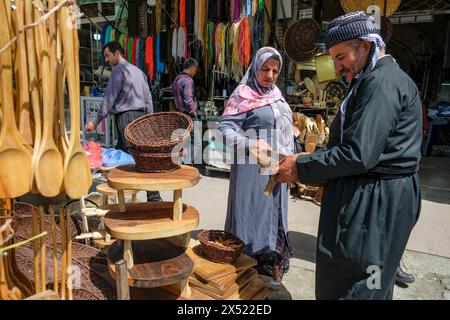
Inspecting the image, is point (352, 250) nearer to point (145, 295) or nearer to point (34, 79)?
point (145, 295)

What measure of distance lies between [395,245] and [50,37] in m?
1.58

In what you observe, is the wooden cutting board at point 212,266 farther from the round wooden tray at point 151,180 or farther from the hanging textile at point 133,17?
the hanging textile at point 133,17

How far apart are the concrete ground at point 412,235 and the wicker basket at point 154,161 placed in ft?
4.92

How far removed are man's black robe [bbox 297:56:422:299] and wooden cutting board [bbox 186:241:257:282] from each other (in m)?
0.63

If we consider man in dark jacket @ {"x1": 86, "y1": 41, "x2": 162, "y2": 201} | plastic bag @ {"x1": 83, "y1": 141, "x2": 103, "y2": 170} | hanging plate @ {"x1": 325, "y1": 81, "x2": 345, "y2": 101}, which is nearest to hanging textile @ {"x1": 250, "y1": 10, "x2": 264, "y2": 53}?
hanging plate @ {"x1": 325, "y1": 81, "x2": 345, "y2": 101}

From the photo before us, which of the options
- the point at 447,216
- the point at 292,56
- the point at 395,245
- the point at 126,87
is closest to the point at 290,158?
the point at 395,245

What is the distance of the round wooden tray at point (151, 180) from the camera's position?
175 cm

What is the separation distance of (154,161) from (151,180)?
0.40 ft

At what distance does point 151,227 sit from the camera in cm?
178

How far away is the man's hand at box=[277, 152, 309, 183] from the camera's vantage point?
1643 mm

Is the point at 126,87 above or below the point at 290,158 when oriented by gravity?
above

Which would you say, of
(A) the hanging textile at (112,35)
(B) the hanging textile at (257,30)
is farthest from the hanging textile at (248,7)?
(A) the hanging textile at (112,35)

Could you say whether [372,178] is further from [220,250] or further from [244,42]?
[244,42]
